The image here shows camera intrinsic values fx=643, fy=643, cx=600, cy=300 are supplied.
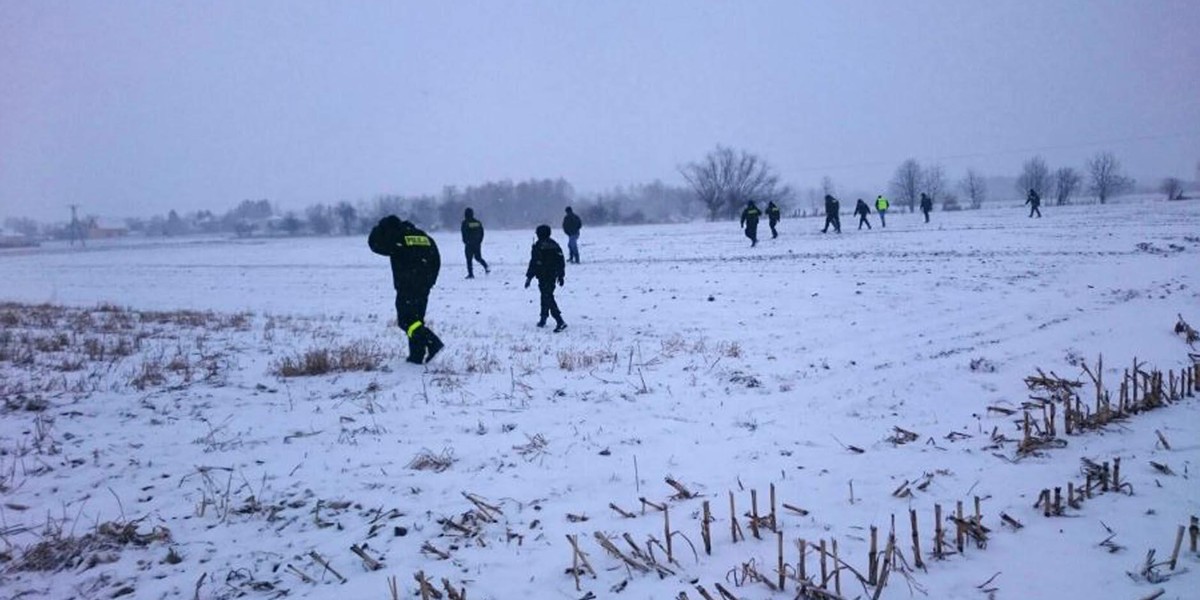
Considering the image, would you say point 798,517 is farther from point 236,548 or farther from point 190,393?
point 190,393

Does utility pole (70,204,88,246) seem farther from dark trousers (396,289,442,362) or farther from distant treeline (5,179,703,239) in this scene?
dark trousers (396,289,442,362)

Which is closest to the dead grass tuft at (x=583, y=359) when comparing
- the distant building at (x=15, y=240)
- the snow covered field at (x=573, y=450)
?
the snow covered field at (x=573, y=450)

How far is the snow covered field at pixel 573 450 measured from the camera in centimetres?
407

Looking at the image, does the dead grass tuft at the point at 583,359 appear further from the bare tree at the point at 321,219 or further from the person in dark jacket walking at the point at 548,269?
the bare tree at the point at 321,219

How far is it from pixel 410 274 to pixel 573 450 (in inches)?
163

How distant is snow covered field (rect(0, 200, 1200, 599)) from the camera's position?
4.07 m

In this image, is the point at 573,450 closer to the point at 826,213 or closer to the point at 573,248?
the point at 573,248

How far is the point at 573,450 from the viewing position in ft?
19.6

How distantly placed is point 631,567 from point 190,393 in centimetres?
608

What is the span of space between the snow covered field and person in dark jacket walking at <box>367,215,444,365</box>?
413 millimetres

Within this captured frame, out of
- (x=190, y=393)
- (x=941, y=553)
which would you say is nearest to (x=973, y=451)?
(x=941, y=553)

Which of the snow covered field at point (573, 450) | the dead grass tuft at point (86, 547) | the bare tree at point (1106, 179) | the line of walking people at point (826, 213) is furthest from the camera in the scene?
the bare tree at point (1106, 179)

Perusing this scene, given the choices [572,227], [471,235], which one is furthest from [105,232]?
[471,235]

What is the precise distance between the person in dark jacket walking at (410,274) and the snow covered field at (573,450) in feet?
1.35
